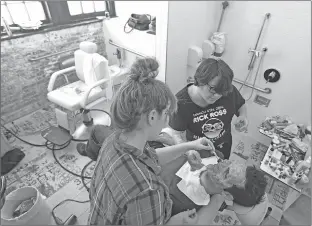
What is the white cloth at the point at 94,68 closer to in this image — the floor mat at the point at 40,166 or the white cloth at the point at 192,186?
the floor mat at the point at 40,166

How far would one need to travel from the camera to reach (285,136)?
217cm

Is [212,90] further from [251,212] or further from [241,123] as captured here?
[251,212]

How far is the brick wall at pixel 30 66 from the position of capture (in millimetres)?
2963

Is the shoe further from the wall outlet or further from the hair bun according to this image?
the wall outlet

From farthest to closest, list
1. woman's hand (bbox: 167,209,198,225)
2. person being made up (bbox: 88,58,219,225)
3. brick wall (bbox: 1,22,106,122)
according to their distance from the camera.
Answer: brick wall (bbox: 1,22,106,122) < woman's hand (bbox: 167,209,198,225) < person being made up (bbox: 88,58,219,225)

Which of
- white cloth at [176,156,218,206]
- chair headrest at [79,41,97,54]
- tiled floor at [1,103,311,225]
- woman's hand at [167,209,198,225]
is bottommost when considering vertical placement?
tiled floor at [1,103,311,225]

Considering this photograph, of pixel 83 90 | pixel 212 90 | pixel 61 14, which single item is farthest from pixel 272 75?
pixel 61 14

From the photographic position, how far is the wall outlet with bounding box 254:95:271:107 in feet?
8.56

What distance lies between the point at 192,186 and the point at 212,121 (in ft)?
1.76

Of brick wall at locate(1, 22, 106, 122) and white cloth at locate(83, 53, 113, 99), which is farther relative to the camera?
brick wall at locate(1, 22, 106, 122)

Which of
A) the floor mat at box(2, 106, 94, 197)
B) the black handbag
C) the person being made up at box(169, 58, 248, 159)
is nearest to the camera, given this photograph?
the person being made up at box(169, 58, 248, 159)

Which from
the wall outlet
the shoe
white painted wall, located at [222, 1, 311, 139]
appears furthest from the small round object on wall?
the shoe

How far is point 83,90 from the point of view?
9.73 feet

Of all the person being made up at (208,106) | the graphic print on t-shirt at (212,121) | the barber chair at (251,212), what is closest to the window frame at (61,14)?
the person being made up at (208,106)
